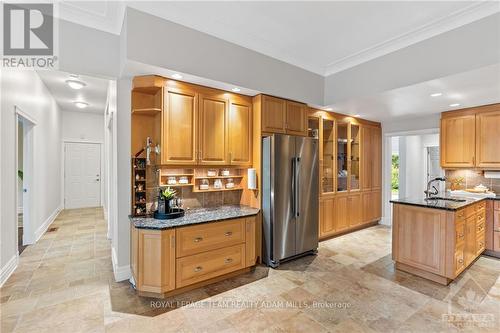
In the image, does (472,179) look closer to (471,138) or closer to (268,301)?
(471,138)

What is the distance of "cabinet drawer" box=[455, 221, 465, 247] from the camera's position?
2909 millimetres

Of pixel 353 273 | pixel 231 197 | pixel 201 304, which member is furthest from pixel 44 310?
pixel 353 273

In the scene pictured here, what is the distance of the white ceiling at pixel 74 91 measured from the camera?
474 centimetres

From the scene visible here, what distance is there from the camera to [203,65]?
2.89 metres

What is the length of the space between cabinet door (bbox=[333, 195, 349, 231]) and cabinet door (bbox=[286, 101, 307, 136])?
1645 millimetres

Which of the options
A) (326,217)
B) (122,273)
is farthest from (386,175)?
(122,273)

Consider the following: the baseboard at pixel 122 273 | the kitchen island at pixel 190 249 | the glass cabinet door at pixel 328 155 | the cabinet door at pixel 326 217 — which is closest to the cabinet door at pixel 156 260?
the kitchen island at pixel 190 249

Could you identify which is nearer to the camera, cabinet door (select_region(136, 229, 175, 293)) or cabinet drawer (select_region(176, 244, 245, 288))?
cabinet door (select_region(136, 229, 175, 293))

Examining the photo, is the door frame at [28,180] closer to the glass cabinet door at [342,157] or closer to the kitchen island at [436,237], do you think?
the glass cabinet door at [342,157]

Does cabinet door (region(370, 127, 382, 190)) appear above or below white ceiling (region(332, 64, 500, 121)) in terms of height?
below

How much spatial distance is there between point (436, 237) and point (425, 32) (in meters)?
2.44

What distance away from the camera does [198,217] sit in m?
2.91

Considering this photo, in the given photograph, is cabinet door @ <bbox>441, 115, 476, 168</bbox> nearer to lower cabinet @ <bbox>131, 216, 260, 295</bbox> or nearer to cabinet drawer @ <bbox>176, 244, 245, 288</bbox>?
lower cabinet @ <bbox>131, 216, 260, 295</bbox>

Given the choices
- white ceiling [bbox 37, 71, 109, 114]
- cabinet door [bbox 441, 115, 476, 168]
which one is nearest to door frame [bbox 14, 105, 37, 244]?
white ceiling [bbox 37, 71, 109, 114]
